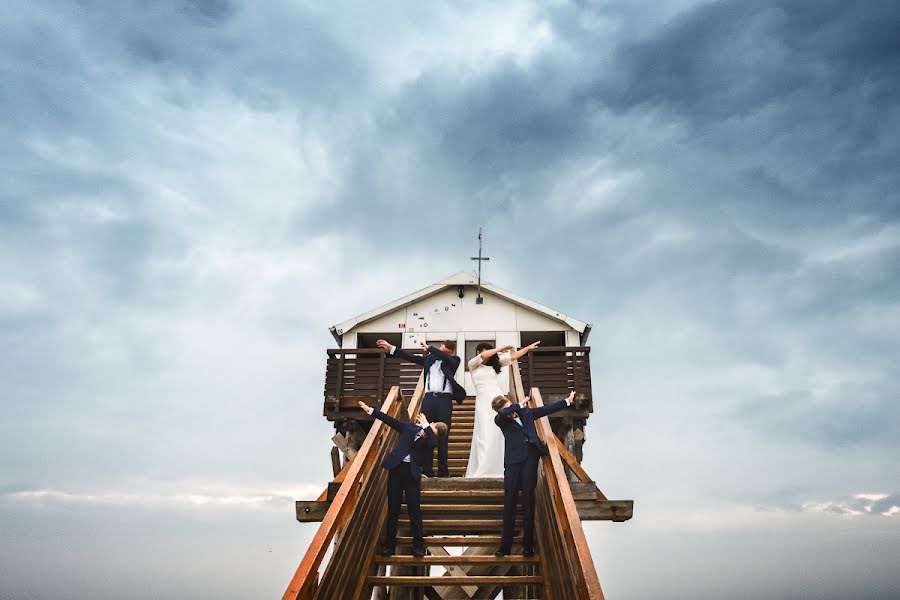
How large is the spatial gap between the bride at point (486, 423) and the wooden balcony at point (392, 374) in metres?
6.25

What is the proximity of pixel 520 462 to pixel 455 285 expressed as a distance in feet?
38.3

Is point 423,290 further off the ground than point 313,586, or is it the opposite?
point 423,290

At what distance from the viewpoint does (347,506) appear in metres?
4.63

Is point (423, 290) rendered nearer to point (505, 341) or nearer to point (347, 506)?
point (505, 341)

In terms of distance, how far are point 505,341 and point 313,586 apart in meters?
12.8

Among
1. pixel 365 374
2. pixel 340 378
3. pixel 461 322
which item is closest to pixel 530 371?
pixel 461 322

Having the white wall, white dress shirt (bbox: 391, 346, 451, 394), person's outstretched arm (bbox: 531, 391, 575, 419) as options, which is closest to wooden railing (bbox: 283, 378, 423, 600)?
white dress shirt (bbox: 391, 346, 451, 394)

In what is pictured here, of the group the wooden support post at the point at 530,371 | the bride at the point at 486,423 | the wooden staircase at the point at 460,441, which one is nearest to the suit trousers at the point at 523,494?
the bride at the point at 486,423

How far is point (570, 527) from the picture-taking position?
166 inches

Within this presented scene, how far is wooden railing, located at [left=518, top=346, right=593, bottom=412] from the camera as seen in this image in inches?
569

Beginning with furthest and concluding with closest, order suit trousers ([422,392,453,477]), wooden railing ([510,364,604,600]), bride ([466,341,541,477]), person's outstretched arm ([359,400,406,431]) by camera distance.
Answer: bride ([466,341,541,477]) → suit trousers ([422,392,453,477]) → person's outstretched arm ([359,400,406,431]) → wooden railing ([510,364,604,600])

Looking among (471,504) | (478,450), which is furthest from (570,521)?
(478,450)

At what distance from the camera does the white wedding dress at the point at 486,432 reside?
7789 mm

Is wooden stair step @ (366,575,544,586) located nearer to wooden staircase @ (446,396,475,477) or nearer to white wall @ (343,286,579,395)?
wooden staircase @ (446,396,475,477)
